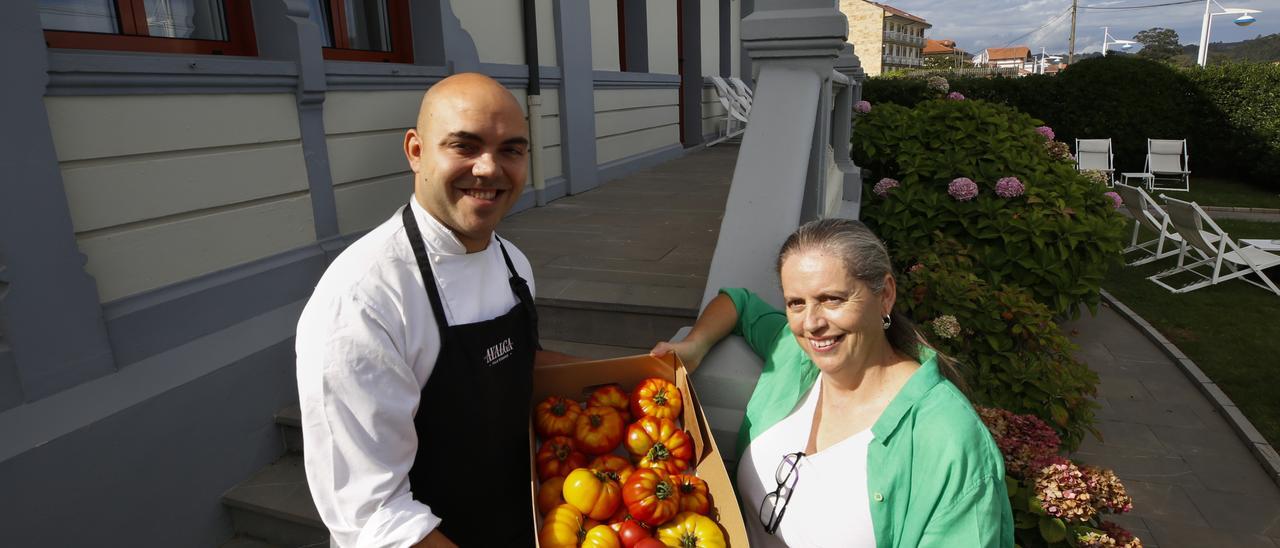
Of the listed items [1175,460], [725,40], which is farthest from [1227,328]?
[725,40]

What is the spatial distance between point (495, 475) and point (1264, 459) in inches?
196

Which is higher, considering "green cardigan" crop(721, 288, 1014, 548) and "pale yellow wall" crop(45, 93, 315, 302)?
"pale yellow wall" crop(45, 93, 315, 302)

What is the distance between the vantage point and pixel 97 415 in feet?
8.57

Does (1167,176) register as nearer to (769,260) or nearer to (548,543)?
(769,260)

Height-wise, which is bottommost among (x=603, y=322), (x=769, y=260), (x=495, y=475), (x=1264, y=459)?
(x=1264, y=459)

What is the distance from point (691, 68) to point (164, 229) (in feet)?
34.1

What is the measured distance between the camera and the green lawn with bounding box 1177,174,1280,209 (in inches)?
523

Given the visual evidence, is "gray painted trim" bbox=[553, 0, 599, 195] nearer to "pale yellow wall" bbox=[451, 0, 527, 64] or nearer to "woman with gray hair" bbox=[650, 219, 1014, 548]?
"pale yellow wall" bbox=[451, 0, 527, 64]

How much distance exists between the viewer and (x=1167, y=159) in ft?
50.1

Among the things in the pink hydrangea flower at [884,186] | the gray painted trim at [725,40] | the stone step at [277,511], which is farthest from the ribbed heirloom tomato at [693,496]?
the gray painted trim at [725,40]

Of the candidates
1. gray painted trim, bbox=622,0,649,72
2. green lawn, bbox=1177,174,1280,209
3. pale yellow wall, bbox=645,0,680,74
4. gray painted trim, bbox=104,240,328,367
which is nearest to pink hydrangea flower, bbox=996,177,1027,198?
gray painted trim, bbox=104,240,328,367

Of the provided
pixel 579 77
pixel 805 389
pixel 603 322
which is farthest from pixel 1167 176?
pixel 805 389

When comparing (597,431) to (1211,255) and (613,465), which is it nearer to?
(613,465)

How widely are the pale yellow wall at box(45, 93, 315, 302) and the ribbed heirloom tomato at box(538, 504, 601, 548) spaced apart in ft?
7.56
